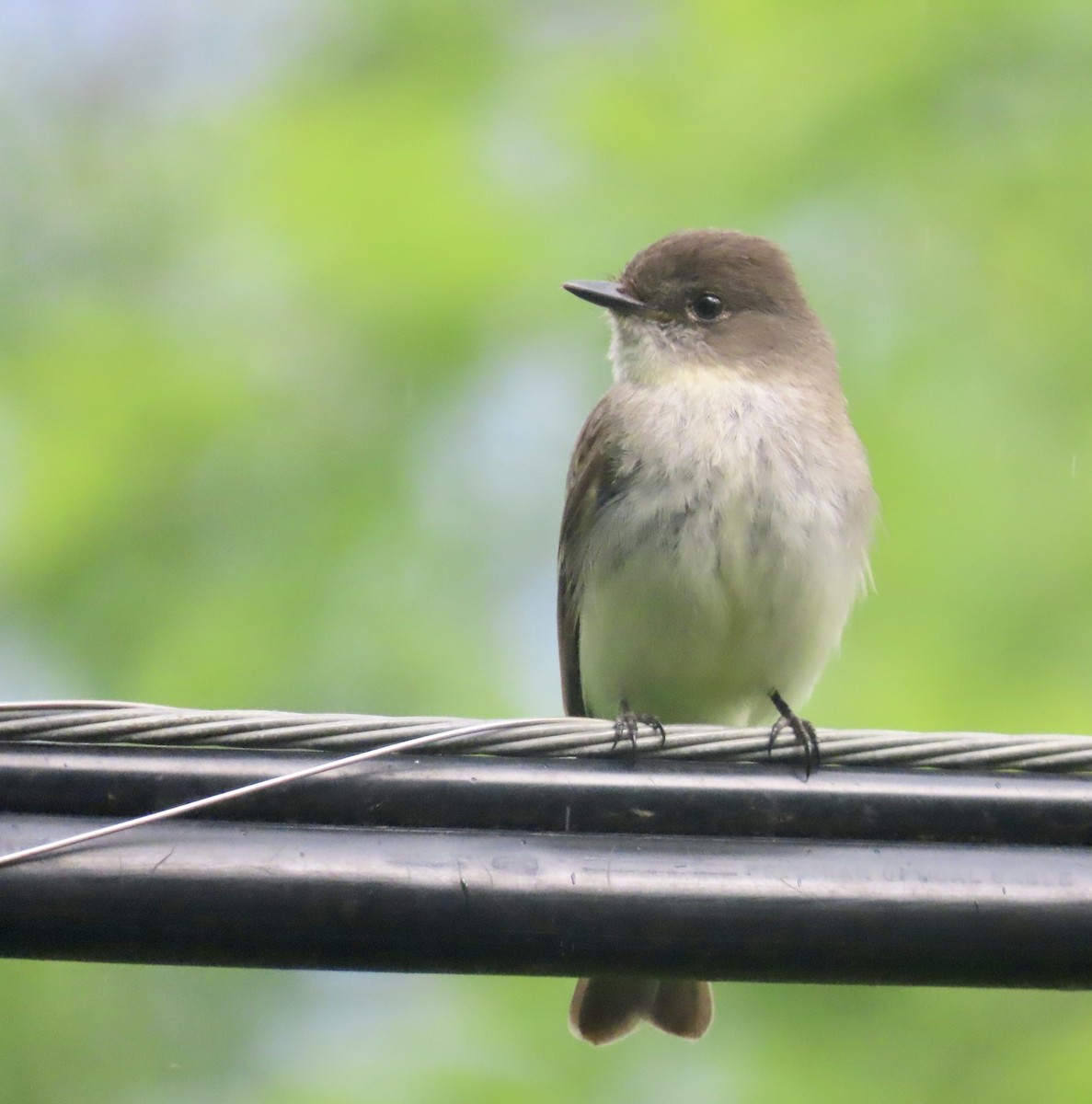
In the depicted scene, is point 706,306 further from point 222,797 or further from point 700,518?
point 222,797

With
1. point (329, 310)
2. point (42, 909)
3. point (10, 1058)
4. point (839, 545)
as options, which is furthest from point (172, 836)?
point (329, 310)

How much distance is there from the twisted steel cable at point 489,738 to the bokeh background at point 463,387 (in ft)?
6.89

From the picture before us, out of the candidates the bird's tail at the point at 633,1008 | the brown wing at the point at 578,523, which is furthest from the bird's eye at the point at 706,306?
the bird's tail at the point at 633,1008

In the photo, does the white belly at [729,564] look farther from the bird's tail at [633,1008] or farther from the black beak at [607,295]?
the bird's tail at [633,1008]

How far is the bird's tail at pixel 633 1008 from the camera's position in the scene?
406cm

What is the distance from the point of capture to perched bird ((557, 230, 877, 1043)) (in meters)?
4.41

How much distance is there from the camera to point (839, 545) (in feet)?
15.0

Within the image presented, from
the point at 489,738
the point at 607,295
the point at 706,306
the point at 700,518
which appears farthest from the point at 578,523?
the point at 489,738

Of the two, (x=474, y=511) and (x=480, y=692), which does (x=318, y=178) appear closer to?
(x=474, y=511)

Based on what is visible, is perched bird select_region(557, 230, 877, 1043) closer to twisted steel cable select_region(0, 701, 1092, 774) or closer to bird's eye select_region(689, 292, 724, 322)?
bird's eye select_region(689, 292, 724, 322)

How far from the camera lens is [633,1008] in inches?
160

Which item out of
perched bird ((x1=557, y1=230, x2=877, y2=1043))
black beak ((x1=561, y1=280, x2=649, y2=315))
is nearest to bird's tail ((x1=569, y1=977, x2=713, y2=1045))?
perched bird ((x1=557, y1=230, x2=877, y2=1043))

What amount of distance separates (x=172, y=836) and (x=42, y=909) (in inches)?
8.4

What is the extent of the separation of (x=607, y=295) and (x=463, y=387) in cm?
74
